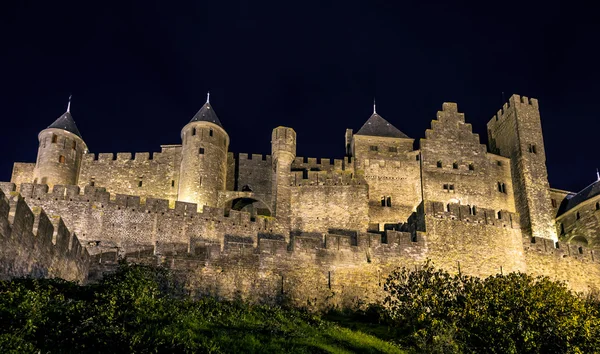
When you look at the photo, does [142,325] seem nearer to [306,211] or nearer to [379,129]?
[306,211]

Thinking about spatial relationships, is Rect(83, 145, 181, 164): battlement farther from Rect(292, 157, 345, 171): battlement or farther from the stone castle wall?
Rect(292, 157, 345, 171): battlement

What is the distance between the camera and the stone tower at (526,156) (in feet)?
156

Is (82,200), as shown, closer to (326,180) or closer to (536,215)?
(326,180)

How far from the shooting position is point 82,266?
86.8 ft

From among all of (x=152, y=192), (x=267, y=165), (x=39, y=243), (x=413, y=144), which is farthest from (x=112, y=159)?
(x=39, y=243)

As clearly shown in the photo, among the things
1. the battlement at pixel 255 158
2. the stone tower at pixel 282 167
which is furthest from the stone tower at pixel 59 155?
the stone tower at pixel 282 167

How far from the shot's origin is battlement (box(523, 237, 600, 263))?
36375mm

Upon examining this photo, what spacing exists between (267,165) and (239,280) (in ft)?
73.1

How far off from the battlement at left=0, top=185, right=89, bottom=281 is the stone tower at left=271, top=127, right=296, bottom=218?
715 inches

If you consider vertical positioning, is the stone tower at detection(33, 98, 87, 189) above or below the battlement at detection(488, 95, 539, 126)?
A: below

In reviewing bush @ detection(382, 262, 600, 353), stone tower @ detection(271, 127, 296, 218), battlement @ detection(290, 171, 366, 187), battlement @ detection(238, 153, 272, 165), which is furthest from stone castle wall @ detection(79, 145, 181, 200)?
bush @ detection(382, 262, 600, 353)

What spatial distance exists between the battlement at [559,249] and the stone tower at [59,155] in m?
31.1

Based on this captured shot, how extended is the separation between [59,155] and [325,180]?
1920 cm

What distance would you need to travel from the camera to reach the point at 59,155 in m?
46.2
